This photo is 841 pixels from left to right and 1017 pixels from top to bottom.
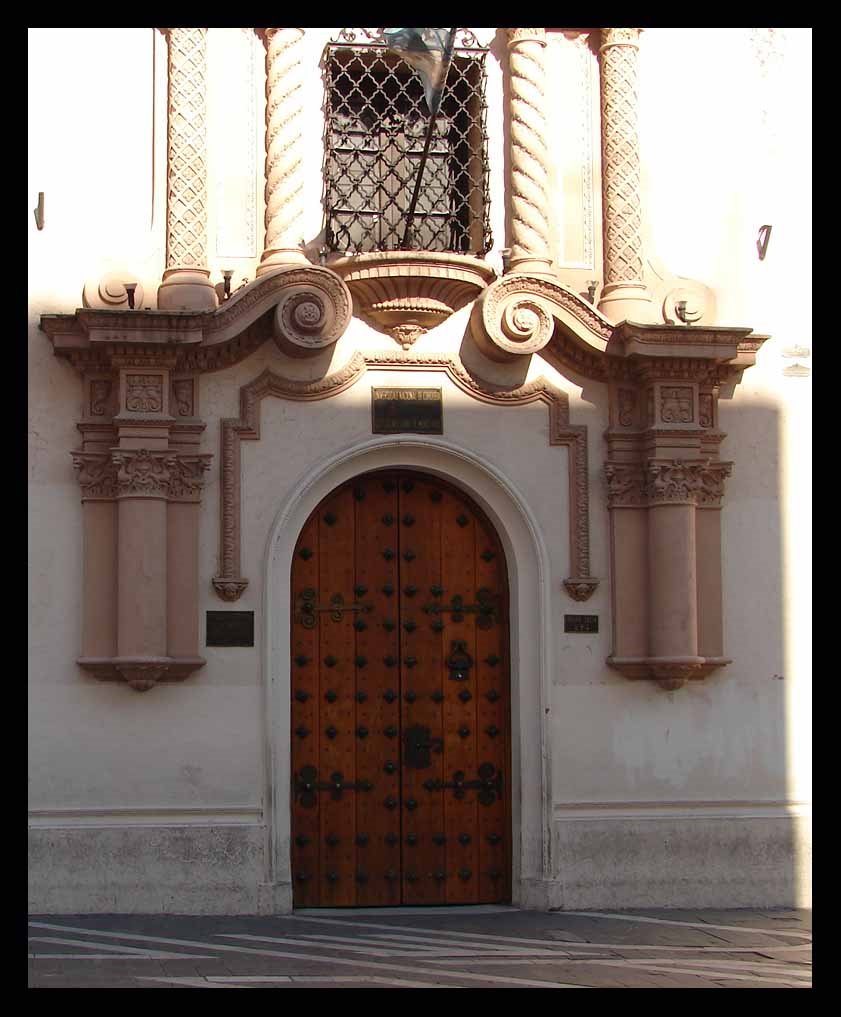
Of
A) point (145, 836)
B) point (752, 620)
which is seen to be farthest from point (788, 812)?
point (145, 836)

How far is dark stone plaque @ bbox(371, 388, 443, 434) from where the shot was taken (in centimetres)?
1123

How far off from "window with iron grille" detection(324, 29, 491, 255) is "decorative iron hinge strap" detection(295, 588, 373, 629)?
2.56 metres

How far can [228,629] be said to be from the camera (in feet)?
35.8

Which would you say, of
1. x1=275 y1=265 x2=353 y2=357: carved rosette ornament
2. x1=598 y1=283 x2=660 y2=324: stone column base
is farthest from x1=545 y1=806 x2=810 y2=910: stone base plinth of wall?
x1=275 y1=265 x2=353 y2=357: carved rosette ornament

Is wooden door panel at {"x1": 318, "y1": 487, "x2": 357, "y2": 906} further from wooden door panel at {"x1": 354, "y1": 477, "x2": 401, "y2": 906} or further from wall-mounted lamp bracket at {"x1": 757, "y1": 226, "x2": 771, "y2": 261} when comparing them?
wall-mounted lamp bracket at {"x1": 757, "y1": 226, "x2": 771, "y2": 261}

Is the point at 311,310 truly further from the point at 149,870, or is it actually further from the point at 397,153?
the point at 149,870

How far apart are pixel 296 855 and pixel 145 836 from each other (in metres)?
1.10

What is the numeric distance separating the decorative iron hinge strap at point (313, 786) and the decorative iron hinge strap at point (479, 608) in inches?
54.3

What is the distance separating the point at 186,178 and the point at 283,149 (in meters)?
0.75

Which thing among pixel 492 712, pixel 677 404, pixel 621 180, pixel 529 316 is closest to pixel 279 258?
pixel 529 316

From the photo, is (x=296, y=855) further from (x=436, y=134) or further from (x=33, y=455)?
(x=436, y=134)

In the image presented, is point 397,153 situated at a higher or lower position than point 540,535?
higher

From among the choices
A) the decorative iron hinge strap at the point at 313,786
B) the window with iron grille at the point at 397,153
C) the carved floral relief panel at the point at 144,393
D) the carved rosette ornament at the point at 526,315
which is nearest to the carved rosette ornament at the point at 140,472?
the carved floral relief panel at the point at 144,393

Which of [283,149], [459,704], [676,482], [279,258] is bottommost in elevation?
[459,704]
